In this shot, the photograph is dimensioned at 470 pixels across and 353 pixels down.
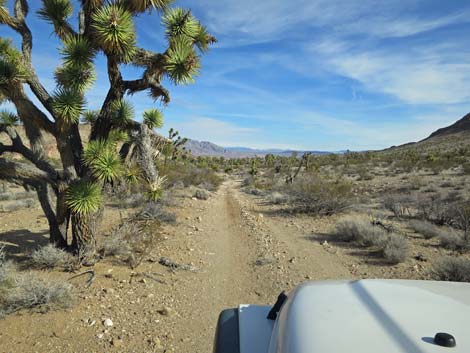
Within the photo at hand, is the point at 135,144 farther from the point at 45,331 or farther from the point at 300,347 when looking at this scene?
the point at 300,347

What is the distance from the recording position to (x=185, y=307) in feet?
15.6

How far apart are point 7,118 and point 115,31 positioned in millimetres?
2875

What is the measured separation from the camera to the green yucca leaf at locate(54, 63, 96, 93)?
491cm

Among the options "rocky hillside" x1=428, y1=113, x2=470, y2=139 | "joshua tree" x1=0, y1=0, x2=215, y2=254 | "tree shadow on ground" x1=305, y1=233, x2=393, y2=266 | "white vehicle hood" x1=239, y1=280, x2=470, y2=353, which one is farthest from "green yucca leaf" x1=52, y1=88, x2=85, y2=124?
"rocky hillside" x1=428, y1=113, x2=470, y2=139

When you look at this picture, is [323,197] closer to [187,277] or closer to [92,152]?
[187,277]

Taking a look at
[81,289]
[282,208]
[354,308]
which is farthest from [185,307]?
[282,208]

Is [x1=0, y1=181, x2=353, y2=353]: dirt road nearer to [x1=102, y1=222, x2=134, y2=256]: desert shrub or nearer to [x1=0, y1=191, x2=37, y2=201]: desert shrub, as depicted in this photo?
[x1=102, y1=222, x2=134, y2=256]: desert shrub

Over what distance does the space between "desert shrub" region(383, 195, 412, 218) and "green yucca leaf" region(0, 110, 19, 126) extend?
33.6ft

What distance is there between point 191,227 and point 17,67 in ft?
18.6

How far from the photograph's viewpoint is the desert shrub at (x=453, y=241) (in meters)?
6.89

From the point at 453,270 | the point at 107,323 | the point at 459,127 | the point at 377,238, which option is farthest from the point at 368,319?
the point at 459,127

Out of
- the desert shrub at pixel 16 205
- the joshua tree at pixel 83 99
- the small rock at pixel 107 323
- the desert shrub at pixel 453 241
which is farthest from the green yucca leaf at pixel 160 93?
the desert shrub at pixel 16 205

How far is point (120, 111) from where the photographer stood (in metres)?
5.62

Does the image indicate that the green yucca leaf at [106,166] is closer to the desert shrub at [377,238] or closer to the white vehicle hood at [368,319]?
the white vehicle hood at [368,319]
